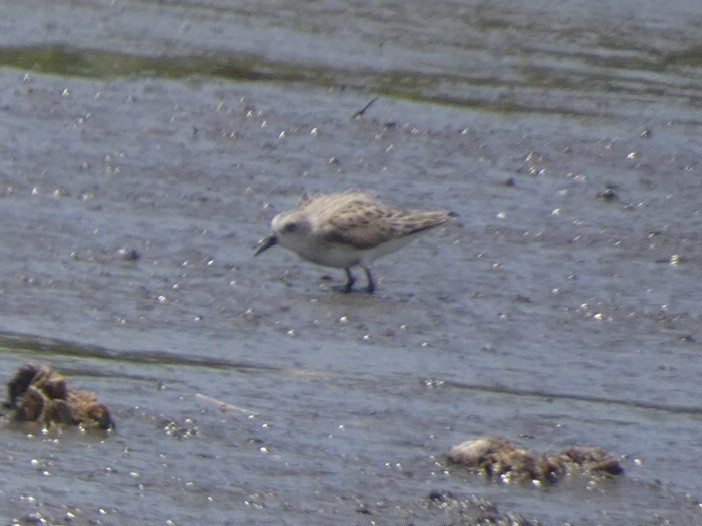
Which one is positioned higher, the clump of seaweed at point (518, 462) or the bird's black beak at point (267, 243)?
the clump of seaweed at point (518, 462)

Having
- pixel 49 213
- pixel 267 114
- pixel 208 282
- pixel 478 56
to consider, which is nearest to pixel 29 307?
pixel 208 282

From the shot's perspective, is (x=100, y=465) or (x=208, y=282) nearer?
(x=100, y=465)

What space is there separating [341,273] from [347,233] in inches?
16.8

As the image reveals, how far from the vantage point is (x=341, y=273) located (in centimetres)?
916

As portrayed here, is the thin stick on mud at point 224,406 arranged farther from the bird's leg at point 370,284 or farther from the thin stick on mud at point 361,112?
the thin stick on mud at point 361,112

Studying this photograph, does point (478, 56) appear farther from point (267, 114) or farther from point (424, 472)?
point (424, 472)

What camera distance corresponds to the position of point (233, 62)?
12875mm

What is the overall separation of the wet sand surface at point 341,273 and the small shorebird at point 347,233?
0.13 m

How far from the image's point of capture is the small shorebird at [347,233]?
8656 mm

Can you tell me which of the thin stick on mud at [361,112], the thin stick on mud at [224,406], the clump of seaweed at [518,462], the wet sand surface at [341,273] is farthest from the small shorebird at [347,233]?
the clump of seaweed at [518,462]

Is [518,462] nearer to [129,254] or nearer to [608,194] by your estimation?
[129,254]

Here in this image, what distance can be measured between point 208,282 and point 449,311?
38.1 inches

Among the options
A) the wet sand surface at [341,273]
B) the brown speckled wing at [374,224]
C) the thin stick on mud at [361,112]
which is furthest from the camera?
the thin stick on mud at [361,112]

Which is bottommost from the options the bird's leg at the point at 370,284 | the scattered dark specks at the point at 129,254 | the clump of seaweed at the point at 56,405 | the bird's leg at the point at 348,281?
the bird's leg at the point at 348,281
